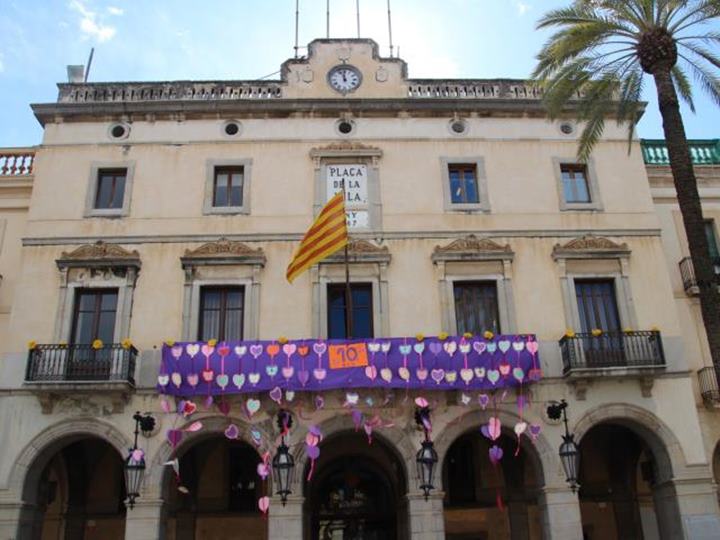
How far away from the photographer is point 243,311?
18.0 m

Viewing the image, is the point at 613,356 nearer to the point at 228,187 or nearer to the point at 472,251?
the point at 472,251

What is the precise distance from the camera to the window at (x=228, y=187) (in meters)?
19.3

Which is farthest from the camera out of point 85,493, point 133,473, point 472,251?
point 85,493

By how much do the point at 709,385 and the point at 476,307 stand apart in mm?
6659

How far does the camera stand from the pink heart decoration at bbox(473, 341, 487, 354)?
660 inches

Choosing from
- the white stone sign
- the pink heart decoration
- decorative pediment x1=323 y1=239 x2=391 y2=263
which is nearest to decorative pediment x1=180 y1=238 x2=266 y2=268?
decorative pediment x1=323 y1=239 x2=391 y2=263

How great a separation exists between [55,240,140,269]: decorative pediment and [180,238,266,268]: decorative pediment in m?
1.38

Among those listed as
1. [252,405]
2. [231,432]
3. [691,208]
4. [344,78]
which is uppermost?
[344,78]

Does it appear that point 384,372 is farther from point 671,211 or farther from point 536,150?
point 671,211

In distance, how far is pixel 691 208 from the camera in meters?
14.4

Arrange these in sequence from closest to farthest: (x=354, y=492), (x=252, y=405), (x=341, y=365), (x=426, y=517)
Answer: (x=426, y=517)
(x=252, y=405)
(x=341, y=365)
(x=354, y=492)

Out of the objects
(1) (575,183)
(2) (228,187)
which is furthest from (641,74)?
(2) (228,187)

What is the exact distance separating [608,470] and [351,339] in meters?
8.79

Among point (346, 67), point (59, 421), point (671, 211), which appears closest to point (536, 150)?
point (671, 211)
